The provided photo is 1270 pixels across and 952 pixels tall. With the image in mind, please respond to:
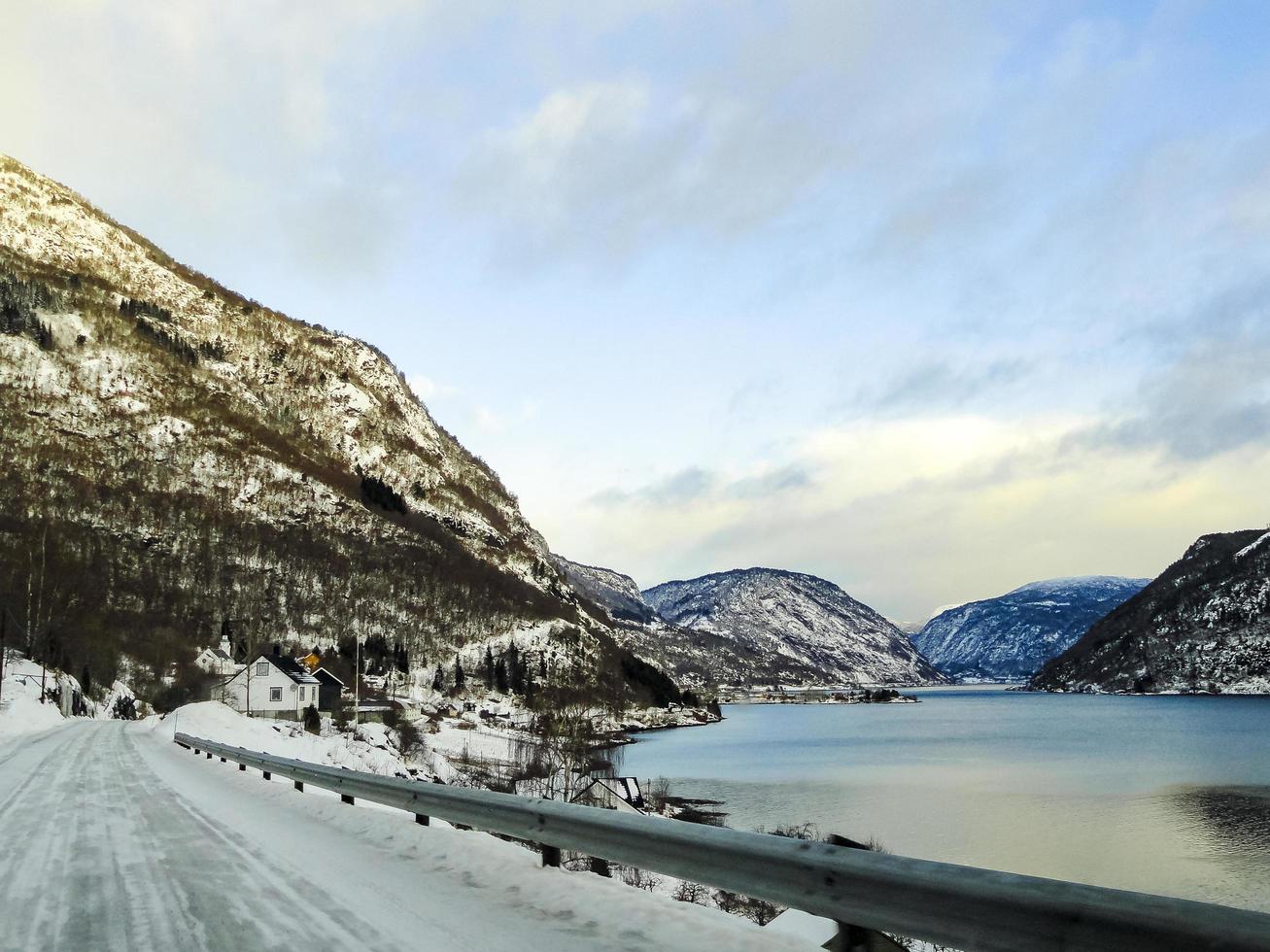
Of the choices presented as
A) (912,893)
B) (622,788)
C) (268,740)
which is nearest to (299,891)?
(912,893)

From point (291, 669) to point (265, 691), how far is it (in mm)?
6634

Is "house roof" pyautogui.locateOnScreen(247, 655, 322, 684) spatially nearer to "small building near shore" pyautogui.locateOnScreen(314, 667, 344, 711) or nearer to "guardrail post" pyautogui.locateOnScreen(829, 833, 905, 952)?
"small building near shore" pyautogui.locateOnScreen(314, 667, 344, 711)

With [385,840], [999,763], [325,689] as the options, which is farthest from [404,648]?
[385,840]

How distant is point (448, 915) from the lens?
282 inches

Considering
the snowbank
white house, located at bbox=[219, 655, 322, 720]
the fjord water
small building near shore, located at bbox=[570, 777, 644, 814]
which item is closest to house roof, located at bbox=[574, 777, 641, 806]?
small building near shore, located at bbox=[570, 777, 644, 814]

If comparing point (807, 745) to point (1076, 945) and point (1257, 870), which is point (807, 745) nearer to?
point (1257, 870)

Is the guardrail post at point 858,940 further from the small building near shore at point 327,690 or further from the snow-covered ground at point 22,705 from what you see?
the small building near shore at point 327,690

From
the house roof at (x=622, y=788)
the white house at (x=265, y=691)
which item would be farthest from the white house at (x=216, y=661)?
the house roof at (x=622, y=788)

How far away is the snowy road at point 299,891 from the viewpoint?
636cm

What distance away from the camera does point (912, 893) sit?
4594 millimetres

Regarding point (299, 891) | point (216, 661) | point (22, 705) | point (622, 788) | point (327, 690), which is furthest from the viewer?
point (216, 661)

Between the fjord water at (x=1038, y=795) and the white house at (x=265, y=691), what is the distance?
39630mm

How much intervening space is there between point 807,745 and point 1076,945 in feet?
377

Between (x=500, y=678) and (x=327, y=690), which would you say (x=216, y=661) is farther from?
(x=500, y=678)
